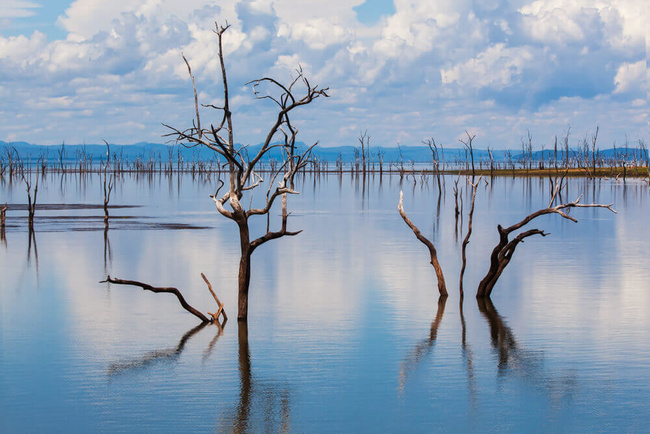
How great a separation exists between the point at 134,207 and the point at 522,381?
4430cm

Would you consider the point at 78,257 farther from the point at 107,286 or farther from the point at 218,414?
the point at 218,414

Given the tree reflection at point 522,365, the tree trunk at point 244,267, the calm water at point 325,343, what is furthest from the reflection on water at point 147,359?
the tree reflection at point 522,365

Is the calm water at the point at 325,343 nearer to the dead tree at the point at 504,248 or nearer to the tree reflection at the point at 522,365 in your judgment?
the tree reflection at the point at 522,365

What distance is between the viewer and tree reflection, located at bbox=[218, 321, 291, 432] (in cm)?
1001

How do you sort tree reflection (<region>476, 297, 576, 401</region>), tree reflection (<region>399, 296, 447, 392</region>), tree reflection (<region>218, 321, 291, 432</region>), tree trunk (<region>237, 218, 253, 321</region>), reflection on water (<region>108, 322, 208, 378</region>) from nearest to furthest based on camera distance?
1. tree reflection (<region>218, 321, 291, 432</region>)
2. tree reflection (<region>476, 297, 576, 401</region>)
3. tree reflection (<region>399, 296, 447, 392</region>)
4. reflection on water (<region>108, 322, 208, 378</region>)
5. tree trunk (<region>237, 218, 253, 321</region>)

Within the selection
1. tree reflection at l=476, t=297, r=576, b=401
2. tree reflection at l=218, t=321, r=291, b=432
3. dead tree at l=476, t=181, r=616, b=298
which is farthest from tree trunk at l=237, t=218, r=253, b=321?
dead tree at l=476, t=181, r=616, b=298

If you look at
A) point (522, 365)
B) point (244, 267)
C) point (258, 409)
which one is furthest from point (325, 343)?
point (258, 409)

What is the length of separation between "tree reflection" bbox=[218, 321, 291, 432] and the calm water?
0.12 feet

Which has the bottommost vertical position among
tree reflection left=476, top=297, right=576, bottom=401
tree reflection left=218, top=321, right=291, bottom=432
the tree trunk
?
tree reflection left=218, top=321, right=291, bottom=432

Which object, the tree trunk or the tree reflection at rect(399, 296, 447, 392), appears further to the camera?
the tree trunk

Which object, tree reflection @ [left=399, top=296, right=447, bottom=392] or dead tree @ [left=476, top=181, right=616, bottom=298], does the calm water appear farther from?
dead tree @ [left=476, top=181, right=616, bottom=298]

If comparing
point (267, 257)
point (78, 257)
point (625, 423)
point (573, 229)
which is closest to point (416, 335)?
point (625, 423)

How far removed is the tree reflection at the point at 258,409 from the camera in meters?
10.0

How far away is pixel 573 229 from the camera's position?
127 feet
